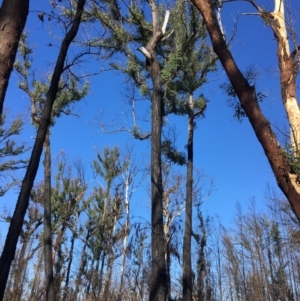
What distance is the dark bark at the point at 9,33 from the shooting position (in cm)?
373

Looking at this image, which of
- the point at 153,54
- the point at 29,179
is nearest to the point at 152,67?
the point at 153,54

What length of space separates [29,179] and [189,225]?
7.64 meters

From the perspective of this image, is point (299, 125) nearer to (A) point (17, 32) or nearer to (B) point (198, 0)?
(B) point (198, 0)

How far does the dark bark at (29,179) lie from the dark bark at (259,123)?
284 cm

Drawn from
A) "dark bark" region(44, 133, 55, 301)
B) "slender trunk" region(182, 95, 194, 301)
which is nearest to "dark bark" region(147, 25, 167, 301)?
"slender trunk" region(182, 95, 194, 301)

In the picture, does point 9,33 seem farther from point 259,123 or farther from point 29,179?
point 259,123

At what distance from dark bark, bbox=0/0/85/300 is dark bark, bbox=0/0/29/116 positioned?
2.59m

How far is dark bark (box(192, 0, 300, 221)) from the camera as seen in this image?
494cm

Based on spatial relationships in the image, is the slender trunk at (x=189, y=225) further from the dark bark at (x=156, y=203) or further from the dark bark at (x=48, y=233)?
the dark bark at (x=156, y=203)

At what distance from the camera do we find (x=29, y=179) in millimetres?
6352

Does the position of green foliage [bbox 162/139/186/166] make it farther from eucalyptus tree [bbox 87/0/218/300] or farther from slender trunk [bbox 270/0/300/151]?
slender trunk [bbox 270/0/300/151]

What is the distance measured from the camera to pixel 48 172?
1359 cm

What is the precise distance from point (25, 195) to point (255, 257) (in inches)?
947

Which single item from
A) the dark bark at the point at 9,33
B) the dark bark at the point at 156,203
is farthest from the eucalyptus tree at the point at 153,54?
the dark bark at the point at 9,33
